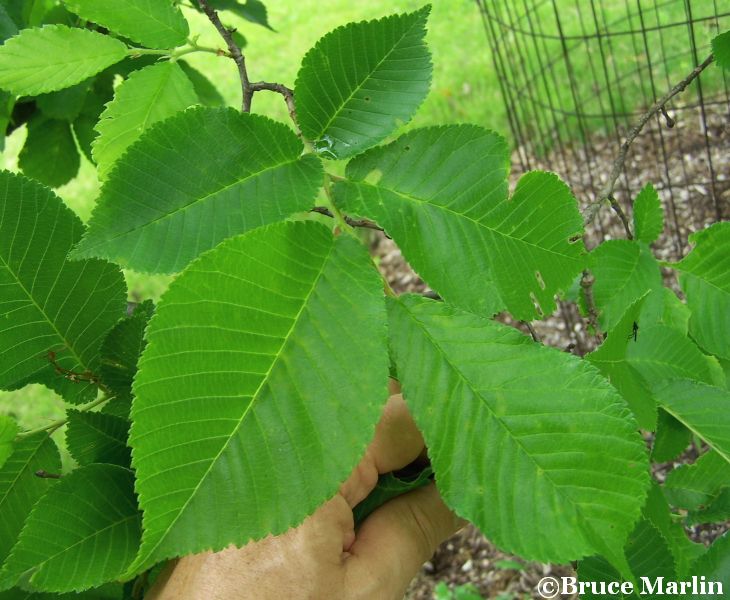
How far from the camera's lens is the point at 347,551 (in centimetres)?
72

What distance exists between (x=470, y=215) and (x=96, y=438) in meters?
0.41

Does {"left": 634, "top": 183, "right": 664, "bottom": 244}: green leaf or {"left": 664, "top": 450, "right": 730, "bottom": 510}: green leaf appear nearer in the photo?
{"left": 664, "top": 450, "right": 730, "bottom": 510}: green leaf

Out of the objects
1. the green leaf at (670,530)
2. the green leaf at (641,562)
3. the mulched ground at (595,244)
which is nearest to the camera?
the green leaf at (641,562)

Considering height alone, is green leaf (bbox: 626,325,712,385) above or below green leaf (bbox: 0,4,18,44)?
below

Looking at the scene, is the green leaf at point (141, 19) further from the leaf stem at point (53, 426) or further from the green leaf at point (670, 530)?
the green leaf at point (670, 530)

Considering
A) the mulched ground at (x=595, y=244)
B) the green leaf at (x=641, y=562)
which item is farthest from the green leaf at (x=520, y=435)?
the mulched ground at (x=595, y=244)

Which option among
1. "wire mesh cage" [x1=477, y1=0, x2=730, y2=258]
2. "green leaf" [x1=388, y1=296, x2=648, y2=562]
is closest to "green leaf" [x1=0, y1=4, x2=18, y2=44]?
"green leaf" [x1=388, y1=296, x2=648, y2=562]

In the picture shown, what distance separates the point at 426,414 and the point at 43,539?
35cm

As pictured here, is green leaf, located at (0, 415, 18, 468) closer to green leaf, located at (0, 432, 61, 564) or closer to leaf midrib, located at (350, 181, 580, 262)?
green leaf, located at (0, 432, 61, 564)

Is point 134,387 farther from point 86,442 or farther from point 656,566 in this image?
point 656,566

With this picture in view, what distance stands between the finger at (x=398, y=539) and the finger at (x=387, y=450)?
1.8 inches

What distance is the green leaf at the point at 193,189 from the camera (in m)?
0.52

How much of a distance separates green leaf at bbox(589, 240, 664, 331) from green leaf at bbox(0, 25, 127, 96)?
0.66 meters

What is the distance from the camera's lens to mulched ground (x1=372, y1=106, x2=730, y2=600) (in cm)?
219
